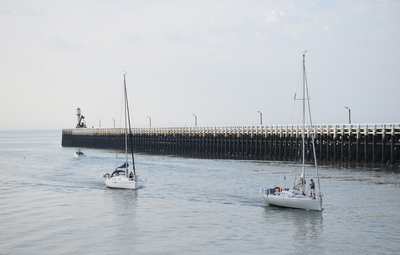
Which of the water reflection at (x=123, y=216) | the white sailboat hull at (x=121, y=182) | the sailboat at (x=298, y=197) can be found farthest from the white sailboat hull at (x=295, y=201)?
the white sailboat hull at (x=121, y=182)

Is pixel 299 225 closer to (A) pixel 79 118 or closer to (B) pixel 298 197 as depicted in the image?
(B) pixel 298 197

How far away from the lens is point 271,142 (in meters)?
72.2

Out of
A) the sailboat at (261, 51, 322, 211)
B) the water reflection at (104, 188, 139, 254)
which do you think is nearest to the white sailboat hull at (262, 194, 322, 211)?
the sailboat at (261, 51, 322, 211)

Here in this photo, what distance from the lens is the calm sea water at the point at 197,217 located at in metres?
24.4

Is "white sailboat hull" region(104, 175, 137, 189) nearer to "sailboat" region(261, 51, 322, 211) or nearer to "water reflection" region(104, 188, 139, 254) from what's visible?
"water reflection" region(104, 188, 139, 254)

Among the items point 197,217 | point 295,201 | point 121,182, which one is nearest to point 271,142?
point 121,182

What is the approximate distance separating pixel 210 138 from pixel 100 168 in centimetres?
2672

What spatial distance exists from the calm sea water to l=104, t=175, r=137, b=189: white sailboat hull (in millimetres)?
803

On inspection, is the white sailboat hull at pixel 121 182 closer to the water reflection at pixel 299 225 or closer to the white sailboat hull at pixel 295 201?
the white sailboat hull at pixel 295 201

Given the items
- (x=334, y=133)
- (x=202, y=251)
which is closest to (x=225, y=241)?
(x=202, y=251)

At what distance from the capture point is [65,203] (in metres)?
36.8

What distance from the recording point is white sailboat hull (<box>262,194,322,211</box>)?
3209cm

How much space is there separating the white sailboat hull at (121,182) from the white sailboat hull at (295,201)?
46.1 feet

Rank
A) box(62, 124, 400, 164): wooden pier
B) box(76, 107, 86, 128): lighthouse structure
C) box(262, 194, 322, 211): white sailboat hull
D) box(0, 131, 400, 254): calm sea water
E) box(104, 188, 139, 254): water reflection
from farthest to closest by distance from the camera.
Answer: box(76, 107, 86, 128): lighthouse structure < box(62, 124, 400, 164): wooden pier < box(262, 194, 322, 211): white sailboat hull < box(104, 188, 139, 254): water reflection < box(0, 131, 400, 254): calm sea water
